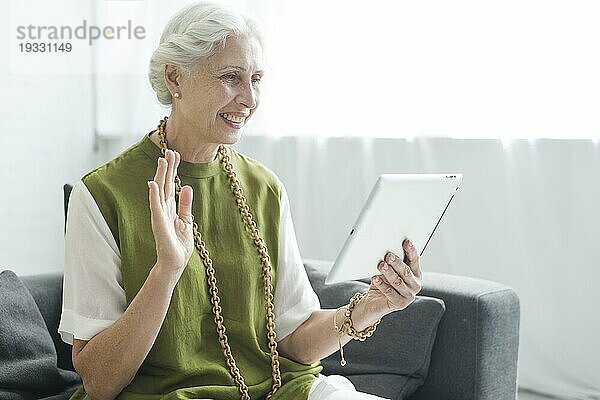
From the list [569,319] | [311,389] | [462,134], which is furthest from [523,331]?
[311,389]

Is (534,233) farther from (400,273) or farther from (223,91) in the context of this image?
(223,91)

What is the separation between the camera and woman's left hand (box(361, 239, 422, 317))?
1752 millimetres

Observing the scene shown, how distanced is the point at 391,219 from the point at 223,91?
424 mm

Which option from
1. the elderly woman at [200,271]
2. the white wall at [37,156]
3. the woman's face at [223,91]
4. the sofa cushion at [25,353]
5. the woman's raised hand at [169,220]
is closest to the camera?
the woman's raised hand at [169,220]

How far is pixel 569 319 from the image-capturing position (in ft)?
9.71

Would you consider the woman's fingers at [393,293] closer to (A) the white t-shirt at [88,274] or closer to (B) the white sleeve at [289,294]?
(B) the white sleeve at [289,294]

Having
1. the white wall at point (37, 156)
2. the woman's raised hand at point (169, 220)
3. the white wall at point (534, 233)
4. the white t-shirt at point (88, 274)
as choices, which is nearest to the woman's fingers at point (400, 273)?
the woman's raised hand at point (169, 220)

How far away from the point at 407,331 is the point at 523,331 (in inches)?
38.5

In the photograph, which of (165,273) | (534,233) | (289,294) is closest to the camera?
(165,273)

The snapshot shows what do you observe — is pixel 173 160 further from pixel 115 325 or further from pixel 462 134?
pixel 462 134

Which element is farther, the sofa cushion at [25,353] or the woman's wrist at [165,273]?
the sofa cushion at [25,353]

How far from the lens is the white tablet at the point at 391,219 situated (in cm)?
162

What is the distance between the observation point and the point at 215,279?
188 cm

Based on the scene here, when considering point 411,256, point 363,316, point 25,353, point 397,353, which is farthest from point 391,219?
point 25,353
